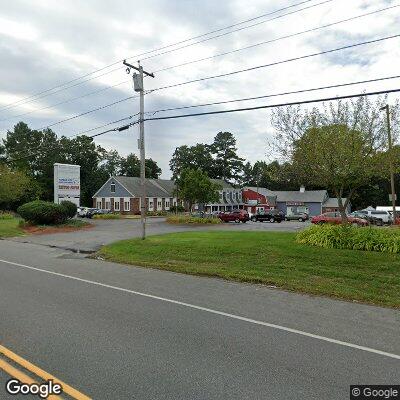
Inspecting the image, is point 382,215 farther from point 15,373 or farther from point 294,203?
point 15,373

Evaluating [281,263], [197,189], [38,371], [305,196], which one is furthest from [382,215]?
[38,371]

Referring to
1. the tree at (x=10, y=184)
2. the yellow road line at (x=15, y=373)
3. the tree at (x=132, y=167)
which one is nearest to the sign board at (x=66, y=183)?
the tree at (x=10, y=184)

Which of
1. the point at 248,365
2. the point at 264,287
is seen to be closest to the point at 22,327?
the point at 248,365

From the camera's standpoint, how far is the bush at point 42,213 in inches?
1259

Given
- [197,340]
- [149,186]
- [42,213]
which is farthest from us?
[149,186]

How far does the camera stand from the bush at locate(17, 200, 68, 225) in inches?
1259

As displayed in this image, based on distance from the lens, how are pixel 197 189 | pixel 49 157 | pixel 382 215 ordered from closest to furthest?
1. pixel 197 189
2. pixel 382 215
3. pixel 49 157

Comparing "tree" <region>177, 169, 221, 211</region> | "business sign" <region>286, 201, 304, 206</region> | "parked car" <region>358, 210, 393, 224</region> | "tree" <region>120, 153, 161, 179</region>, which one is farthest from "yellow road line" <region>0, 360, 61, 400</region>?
"tree" <region>120, 153, 161, 179</region>

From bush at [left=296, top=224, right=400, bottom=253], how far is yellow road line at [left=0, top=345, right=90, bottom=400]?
37.2 ft

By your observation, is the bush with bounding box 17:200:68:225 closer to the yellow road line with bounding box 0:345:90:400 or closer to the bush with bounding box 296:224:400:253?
the bush with bounding box 296:224:400:253

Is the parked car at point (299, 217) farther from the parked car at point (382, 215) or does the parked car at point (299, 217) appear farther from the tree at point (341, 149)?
the tree at point (341, 149)

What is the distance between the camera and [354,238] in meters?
14.2

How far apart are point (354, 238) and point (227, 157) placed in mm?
99238

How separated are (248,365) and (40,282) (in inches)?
287
